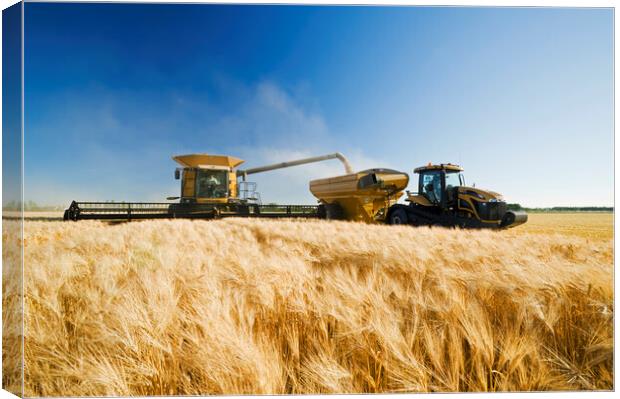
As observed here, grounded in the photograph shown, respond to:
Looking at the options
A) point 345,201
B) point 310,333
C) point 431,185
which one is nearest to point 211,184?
point 345,201

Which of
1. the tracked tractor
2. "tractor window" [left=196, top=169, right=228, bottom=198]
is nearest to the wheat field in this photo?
the tracked tractor

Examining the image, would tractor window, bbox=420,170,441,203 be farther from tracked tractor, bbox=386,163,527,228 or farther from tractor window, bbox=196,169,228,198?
tractor window, bbox=196,169,228,198

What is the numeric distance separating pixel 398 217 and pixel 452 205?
1401 mm

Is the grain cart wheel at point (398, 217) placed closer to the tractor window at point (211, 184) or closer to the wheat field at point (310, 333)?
the tractor window at point (211, 184)

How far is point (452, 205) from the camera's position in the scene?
683 cm

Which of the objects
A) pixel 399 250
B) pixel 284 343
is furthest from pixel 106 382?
pixel 399 250

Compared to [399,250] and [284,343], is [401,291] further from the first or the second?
[399,250]

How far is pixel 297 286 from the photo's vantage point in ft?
4.39

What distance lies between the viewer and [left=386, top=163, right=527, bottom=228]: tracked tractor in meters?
6.50

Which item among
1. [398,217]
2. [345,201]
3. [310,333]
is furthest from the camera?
[345,201]

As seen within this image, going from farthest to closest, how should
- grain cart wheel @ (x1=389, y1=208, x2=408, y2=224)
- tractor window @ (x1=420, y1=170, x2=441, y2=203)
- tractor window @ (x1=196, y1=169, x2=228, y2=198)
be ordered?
tractor window @ (x1=196, y1=169, x2=228, y2=198), grain cart wheel @ (x1=389, y1=208, x2=408, y2=224), tractor window @ (x1=420, y1=170, x2=441, y2=203)

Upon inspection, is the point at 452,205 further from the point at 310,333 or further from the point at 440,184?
the point at 310,333

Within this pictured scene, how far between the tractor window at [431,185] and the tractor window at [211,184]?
6708 mm

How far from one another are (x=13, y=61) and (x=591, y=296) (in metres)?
2.57
